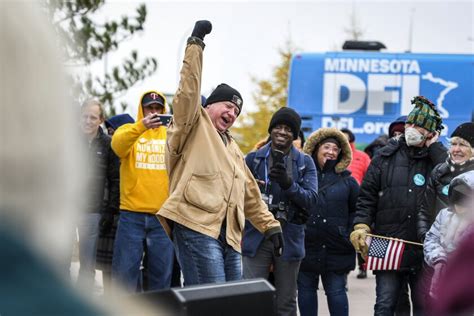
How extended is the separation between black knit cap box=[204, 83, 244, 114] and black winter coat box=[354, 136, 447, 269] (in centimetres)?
152

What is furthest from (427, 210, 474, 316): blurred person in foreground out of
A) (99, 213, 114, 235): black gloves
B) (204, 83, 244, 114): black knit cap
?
(99, 213, 114, 235): black gloves

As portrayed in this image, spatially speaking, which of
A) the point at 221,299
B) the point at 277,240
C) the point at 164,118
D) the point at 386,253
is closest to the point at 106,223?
the point at 164,118

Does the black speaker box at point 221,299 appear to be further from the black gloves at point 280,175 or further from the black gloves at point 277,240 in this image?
the black gloves at point 280,175

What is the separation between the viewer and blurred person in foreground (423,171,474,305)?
5.05 metres

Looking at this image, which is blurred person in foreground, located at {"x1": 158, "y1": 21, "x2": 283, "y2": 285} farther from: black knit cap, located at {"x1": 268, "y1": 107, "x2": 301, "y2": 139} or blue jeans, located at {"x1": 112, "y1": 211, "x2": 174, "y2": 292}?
blue jeans, located at {"x1": 112, "y1": 211, "x2": 174, "y2": 292}

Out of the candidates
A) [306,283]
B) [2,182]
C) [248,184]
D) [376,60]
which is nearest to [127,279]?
[306,283]

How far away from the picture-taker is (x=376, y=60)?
1616 cm

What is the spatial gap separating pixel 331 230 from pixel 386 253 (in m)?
0.73

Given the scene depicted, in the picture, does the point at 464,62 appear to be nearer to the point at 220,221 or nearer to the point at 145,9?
the point at 145,9

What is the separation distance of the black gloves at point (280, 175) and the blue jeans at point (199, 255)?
118 cm

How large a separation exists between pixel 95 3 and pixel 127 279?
12.5 meters

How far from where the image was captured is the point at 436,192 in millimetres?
5715

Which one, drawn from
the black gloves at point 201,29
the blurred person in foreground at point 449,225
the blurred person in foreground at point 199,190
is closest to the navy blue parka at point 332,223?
the blurred person in foreground at point 449,225

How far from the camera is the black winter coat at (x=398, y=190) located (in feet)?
19.3
